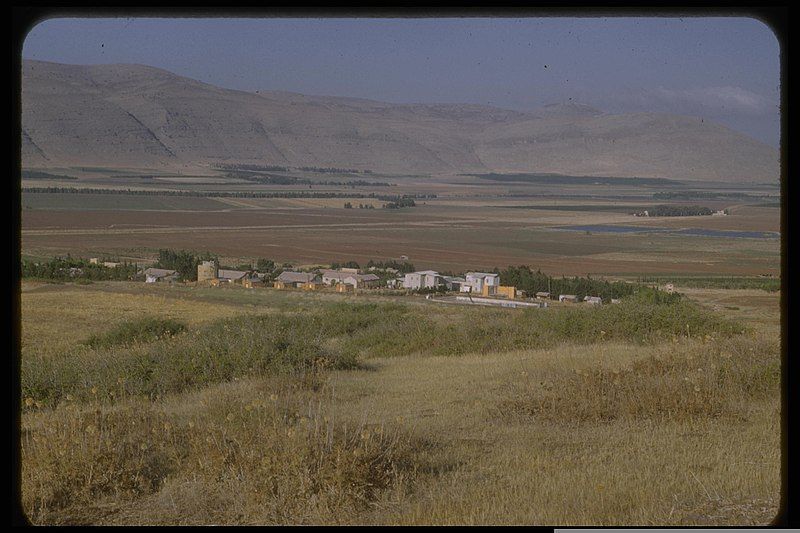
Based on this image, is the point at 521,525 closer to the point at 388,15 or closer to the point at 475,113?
the point at 388,15

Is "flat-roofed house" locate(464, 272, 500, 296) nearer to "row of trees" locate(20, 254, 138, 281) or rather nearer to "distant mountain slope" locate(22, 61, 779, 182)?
"row of trees" locate(20, 254, 138, 281)

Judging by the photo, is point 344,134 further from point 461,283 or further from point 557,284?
point 557,284

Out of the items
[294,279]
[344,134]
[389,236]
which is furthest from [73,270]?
[344,134]

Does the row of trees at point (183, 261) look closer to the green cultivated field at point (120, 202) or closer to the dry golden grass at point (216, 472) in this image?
the green cultivated field at point (120, 202)

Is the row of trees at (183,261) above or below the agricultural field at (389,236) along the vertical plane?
below

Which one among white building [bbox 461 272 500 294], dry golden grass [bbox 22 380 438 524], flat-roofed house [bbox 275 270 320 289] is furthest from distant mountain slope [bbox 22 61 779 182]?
dry golden grass [bbox 22 380 438 524]

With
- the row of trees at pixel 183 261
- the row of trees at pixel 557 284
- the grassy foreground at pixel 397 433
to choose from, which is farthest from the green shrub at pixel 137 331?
the row of trees at pixel 557 284
